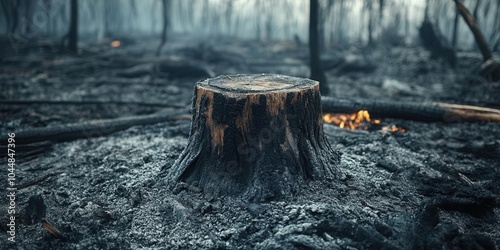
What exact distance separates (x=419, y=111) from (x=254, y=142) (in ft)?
14.9

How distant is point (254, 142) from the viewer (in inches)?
133

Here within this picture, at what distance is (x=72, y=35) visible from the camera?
594 inches

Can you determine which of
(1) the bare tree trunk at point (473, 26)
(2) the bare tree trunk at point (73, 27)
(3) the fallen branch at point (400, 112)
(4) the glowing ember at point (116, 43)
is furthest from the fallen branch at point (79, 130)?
(4) the glowing ember at point (116, 43)

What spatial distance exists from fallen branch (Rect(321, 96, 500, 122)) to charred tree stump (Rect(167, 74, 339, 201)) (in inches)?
118

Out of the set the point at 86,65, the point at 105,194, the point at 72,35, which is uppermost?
the point at 72,35

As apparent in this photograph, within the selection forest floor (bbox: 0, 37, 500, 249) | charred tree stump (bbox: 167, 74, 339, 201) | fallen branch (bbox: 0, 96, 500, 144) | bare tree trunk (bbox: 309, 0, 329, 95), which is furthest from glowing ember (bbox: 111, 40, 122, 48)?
charred tree stump (bbox: 167, 74, 339, 201)

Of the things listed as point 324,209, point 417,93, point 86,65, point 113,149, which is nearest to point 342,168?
point 324,209

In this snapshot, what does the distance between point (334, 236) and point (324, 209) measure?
365mm

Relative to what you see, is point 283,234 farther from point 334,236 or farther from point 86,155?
point 86,155

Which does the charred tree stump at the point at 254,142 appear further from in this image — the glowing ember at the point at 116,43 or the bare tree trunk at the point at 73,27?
the glowing ember at the point at 116,43

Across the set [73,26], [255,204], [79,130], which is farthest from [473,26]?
[73,26]

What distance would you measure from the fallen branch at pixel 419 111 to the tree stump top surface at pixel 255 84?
2.76m

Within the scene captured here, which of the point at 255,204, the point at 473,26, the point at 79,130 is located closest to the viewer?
the point at 255,204

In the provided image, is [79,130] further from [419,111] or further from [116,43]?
[116,43]
